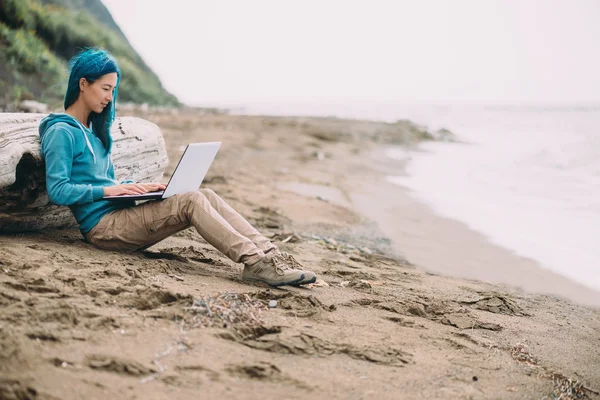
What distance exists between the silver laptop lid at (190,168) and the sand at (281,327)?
53cm

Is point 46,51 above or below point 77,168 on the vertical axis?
above

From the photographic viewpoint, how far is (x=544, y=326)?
3.90 m

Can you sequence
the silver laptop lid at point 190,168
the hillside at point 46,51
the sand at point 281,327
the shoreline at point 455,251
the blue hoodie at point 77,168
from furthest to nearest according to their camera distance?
the hillside at point 46,51, the shoreline at point 455,251, the silver laptop lid at point 190,168, the blue hoodie at point 77,168, the sand at point 281,327

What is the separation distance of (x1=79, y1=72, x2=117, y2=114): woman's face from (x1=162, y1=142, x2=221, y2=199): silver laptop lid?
2.28ft

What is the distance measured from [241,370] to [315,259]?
8.76 ft

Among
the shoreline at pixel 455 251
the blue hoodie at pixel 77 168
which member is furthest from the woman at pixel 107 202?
the shoreline at pixel 455 251

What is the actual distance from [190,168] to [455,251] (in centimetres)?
353

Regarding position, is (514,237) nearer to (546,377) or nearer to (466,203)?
(466,203)

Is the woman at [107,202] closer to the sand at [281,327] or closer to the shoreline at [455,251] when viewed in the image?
the sand at [281,327]

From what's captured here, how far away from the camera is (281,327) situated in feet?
9.91

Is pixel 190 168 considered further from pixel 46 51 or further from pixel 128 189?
pixel 46 51

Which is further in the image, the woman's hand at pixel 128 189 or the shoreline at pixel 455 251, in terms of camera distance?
the shoreline at pixel 455 251

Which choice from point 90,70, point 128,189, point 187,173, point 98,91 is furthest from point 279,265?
point 90,70

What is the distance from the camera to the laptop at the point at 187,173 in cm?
372
